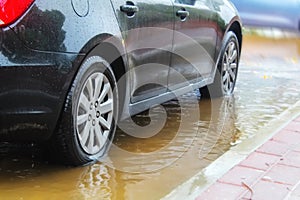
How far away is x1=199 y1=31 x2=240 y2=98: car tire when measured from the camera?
581 cm

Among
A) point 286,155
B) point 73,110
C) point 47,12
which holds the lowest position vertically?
point 286,155

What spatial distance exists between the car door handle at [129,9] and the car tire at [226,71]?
2.11 metres

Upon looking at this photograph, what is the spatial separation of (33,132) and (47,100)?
0.70 ft

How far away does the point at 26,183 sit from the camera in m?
3.24

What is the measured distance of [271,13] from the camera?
981 centimetres

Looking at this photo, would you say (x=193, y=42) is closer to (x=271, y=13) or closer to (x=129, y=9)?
(x=129, y=9)

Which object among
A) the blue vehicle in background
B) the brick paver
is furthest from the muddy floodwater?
the blue vehicle in background

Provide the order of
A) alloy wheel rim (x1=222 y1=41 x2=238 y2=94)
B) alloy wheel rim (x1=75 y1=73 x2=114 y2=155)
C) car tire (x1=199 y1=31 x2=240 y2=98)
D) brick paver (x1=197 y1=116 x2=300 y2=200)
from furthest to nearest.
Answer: alloy wheel rim (x1=222 y1=41 x2=238 y2=94), car tire (x1=199 y1=31 x2=240 y2=98), alloy wheel rim (x1=75 y1=73 x2=114 y2=155), brick paver (x1=197 y1=116 x2=300 y2=200)

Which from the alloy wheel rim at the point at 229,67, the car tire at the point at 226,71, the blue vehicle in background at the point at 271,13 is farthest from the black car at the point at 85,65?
the blue vehicle in background at the point at 271,13

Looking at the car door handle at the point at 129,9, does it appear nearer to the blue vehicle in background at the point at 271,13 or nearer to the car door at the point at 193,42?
the car door at the point at 193,42

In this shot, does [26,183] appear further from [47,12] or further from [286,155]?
[286,155]

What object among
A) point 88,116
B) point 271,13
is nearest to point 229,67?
point 88,116

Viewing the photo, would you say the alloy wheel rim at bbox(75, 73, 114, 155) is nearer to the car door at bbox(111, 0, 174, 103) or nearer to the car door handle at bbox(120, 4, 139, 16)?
the car door at bbox(111, 0, 174, 103)

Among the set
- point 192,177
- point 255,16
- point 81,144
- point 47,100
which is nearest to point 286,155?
point 192,177
